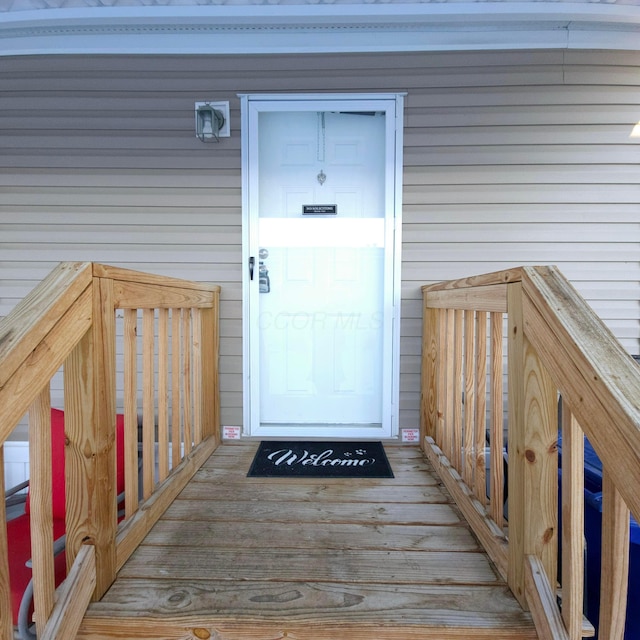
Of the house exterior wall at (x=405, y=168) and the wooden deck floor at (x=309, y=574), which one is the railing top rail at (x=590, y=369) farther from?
the house exterior wall at (x=405, y=168)

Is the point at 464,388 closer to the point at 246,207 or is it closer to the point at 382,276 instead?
the point at 382,276

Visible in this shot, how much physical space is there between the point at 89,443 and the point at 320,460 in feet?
4.35

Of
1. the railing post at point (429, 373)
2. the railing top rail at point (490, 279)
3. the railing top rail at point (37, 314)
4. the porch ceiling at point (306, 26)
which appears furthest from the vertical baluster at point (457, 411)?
the porch ceiling at point (306, 26)

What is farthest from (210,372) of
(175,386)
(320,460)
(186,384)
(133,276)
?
(133,276)

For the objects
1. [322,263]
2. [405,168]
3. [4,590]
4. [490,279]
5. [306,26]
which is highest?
[306,26]

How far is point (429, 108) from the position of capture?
244 cm

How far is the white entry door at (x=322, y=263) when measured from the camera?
2484mm

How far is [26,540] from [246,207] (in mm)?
1980

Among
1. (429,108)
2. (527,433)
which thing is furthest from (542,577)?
(429,108)

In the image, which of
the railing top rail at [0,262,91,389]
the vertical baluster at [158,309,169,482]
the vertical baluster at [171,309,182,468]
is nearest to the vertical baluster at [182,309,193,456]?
the vertical baluster at [171,309,182,468]

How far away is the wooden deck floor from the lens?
1.10 m

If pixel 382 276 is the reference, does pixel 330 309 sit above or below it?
below

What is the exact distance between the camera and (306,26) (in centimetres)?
235

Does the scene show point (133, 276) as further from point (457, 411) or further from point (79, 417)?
point (457, 411)
